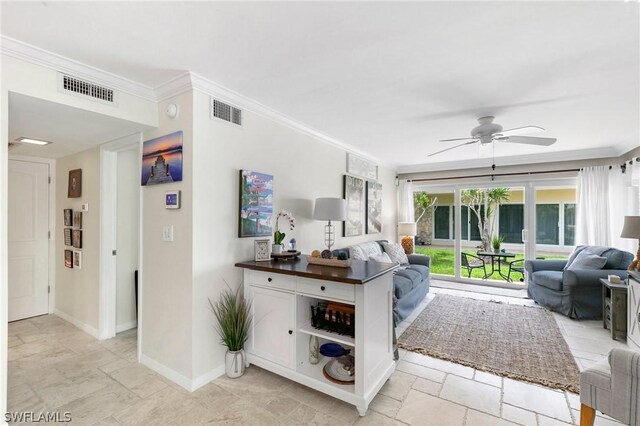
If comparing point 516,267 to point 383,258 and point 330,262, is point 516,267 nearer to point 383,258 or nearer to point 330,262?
point 383,258

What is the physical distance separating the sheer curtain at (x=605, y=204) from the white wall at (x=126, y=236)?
22.5 feet

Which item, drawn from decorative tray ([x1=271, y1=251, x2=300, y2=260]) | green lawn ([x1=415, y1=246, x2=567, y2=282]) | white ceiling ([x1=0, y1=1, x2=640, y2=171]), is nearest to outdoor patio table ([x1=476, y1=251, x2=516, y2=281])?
green lawn ([x1=415, y1=246, x2=567, y2=282])

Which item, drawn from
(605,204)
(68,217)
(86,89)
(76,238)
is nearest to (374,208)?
(605,204)

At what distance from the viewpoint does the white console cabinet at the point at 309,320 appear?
204 cm

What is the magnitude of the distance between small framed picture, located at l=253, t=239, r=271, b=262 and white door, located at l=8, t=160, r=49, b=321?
3608mm

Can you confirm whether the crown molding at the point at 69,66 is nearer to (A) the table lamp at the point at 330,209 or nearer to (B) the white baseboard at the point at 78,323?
(A) the table lamp at the point at 330,209

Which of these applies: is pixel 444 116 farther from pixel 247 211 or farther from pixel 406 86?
pixel 247 211

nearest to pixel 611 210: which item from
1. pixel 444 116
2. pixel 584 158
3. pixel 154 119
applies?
pixel 584 158

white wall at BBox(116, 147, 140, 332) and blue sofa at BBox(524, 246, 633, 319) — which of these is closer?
white wall at BBox(116, 147, 140, 332)

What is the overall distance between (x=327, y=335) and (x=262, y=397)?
695mm

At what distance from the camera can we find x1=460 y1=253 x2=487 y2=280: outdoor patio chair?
591cm

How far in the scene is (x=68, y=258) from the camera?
3836 mm

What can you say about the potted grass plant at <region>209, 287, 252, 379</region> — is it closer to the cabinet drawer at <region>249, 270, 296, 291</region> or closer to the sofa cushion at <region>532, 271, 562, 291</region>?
the cabinet drawer at <region>249, 270, 296, 291</region>
